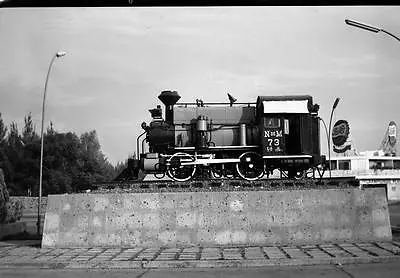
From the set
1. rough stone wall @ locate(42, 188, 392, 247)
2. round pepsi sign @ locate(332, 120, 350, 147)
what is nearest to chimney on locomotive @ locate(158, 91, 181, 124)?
rough stone wall @ locate(42, 188, 392, 247)

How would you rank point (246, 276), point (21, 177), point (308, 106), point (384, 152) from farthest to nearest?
point (384, 152), point (21, 177), point (308, 106), point (246, 276)

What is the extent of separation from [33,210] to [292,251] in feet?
141

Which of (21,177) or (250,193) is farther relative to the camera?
(21,177)

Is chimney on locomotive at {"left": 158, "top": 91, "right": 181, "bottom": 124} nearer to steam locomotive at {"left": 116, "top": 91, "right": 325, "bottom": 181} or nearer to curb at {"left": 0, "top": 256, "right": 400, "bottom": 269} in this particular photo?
steam locomotive at {"left": 116, "top": 91, "right": 325, "bottom": 181}

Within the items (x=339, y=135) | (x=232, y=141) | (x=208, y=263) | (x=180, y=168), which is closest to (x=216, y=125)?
(x=232, y=141)

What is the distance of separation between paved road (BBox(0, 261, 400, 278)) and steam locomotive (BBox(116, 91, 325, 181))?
6.60m

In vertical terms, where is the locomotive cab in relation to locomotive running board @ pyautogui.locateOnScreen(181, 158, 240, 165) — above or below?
above

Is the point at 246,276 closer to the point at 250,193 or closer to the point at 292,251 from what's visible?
the point at 292,251

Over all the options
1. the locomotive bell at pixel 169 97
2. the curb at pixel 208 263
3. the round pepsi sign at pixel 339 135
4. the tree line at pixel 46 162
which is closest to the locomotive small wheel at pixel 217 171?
the locomotive bell at pixel 169 97

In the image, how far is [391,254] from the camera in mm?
8883

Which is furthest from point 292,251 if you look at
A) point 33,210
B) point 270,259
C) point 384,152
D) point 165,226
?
point 384,152

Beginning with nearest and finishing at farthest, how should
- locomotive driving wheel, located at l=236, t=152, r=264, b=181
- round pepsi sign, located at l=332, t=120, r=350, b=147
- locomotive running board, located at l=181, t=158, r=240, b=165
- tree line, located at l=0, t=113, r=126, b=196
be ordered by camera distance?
locomotive running board, located at l=181, t=158, r=240, b=165, locomotive driving wheel, located at l=236, t=152, r=264, b=181, tree line, located at l=0, t=113, r=126, b=196, round pepsi sign, located at l=332, t=120, r=350, b=147

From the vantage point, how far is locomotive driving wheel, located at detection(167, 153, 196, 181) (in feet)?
48.4

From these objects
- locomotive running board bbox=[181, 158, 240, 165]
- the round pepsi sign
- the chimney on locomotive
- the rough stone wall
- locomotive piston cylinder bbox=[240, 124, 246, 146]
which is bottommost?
the rough stone wall
